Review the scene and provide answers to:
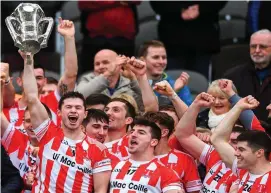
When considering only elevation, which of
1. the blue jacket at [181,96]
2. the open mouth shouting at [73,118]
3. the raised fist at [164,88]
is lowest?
the blue jacket at [181,96]

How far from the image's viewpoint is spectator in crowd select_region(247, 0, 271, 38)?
15.5 m

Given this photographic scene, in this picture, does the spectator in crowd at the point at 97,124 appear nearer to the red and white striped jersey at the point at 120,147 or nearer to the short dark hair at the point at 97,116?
the short dark hair at the point at 97,116

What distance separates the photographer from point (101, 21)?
51.1ft

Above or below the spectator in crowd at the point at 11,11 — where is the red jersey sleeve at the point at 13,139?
below

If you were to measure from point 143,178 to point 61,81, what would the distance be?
215cm

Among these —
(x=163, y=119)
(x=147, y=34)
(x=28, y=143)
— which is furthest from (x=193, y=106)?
(x=147, y=34)

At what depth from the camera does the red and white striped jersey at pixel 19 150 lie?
42.4 feet

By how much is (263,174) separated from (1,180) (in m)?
2.91

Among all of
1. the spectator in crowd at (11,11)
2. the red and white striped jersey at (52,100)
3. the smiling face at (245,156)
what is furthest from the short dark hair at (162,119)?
the spectator in crowd at (11,11)

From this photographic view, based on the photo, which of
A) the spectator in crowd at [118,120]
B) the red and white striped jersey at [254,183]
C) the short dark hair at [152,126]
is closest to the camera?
the red and white striped jersey at [254,183]

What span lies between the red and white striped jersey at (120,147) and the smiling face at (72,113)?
0.63m

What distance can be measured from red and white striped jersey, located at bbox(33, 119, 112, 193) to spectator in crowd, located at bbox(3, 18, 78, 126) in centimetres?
112

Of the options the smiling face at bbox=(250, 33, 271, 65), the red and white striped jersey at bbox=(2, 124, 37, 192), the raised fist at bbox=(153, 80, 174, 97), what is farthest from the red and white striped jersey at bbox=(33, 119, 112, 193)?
the smiling face at bbox=(250, 33, 271, 65)

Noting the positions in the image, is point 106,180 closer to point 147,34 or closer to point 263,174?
point 263,174
